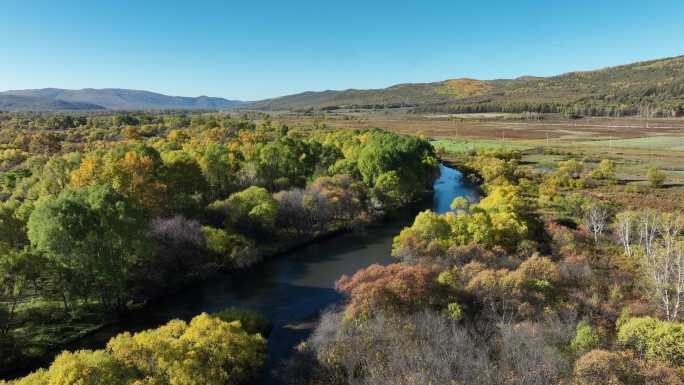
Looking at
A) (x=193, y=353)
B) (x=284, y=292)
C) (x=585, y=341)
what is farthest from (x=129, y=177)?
(x=585, y=341)

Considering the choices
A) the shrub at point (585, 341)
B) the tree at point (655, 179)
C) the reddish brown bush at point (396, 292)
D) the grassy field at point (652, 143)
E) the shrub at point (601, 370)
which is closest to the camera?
the shrub at point (601, 370)

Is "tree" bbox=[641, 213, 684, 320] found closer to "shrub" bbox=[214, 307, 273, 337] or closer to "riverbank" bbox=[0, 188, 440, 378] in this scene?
"shrub" bbox=[214, 307, 273, 337]

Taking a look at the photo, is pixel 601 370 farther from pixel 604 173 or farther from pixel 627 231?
pixel 604 173

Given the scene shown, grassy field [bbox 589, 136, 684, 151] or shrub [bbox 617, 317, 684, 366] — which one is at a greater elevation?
grassy field [bbox 589, 136, 684, 151]

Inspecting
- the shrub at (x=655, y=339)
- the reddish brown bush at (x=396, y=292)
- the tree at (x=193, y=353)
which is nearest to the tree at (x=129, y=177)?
the tree at (x=193, y=353)

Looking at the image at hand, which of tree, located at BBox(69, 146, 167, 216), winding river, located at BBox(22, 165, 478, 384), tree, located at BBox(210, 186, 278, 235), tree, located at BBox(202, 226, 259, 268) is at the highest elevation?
tree, located at BBox(69, 146, 167, 216)

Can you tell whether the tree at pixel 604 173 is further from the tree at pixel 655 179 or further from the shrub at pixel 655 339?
the shrub at pixel 655 339

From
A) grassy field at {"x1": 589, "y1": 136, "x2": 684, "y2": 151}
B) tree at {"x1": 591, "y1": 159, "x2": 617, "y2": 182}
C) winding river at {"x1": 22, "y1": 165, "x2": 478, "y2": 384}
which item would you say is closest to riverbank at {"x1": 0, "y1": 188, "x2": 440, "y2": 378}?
winding river at {"x1": 22, "y1": 165, "x2": 478, "y2": 384}
